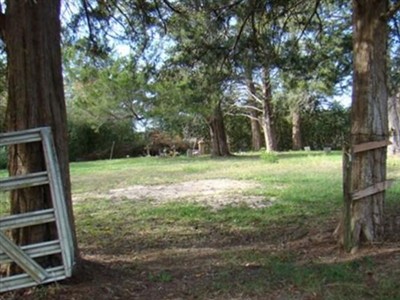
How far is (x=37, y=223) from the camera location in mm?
3543

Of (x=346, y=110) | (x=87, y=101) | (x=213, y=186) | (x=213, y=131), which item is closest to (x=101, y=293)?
(x=213, y=186)

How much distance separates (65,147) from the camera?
398 centimetres

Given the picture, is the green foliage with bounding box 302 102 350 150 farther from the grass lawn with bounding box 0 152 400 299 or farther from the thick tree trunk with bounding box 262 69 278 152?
the grass lawn with bounding box 0 152 400 299

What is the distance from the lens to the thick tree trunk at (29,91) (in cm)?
363

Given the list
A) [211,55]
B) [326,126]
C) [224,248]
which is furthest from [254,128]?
[224,248]

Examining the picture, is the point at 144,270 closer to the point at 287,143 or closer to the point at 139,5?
the point at 139,5

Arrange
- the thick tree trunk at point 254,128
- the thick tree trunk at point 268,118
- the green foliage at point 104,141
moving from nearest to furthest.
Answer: the thick tree trunk at point 268,118 < the thick tree trunk at point 254,128 < the green foliage at point 104,141

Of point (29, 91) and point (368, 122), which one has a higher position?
A: point (29, 91)

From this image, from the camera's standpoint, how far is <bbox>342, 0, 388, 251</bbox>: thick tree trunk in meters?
4.70

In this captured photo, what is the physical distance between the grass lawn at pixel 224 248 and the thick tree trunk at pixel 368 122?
0.81ft

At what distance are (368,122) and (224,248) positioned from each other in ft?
6.36

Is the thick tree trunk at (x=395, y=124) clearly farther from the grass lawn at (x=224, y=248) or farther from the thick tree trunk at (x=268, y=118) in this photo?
the grass lawn at (x=224, y=248)

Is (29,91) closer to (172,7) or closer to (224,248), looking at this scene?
(224,248)

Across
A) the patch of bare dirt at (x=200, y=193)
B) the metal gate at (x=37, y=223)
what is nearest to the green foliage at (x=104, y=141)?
the patch of bare dirt at (x=200, y=193)
